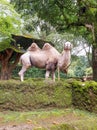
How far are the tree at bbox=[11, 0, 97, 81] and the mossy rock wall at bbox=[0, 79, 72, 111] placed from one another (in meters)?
4.58

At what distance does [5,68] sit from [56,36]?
1259cm

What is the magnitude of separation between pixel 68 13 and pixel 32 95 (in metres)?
6.30

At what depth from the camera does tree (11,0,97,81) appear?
455 inches

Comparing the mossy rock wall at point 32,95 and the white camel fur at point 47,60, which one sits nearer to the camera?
the mossy rock wall at point 32,95

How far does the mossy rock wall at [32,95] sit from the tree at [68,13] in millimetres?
4581

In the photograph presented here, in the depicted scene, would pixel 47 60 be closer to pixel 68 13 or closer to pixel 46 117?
pixel 46 117

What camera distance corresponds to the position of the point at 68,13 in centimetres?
1270

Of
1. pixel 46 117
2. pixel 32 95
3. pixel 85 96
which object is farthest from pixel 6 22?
pixel 46 117

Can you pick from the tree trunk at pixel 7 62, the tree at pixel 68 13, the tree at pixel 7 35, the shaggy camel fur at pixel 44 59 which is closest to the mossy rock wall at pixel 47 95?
the shaggy camel fur at pixel 44 59

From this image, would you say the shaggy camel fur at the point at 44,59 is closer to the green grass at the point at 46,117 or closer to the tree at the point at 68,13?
the green grass at the point at 46,117

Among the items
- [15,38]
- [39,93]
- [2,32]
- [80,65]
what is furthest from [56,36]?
[39,93]

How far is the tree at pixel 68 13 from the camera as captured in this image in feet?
37.9

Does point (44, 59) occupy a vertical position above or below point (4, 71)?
above

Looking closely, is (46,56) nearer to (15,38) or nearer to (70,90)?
(70,90)
